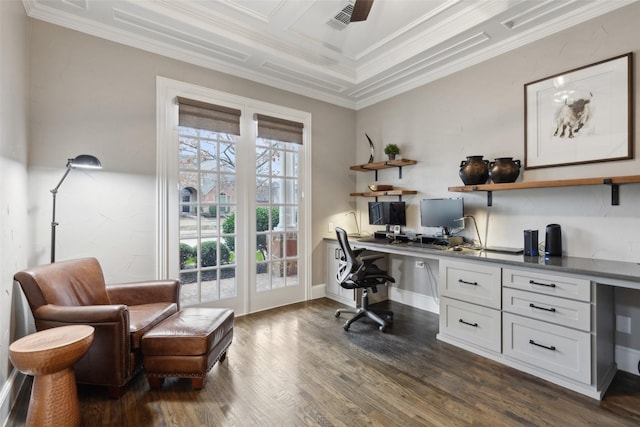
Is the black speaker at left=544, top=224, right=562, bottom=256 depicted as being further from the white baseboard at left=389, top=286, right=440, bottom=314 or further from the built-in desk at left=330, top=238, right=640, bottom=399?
the white baseboard at left=389, top=286, right=440, bottom=314

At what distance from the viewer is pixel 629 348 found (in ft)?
Answer: 7.50

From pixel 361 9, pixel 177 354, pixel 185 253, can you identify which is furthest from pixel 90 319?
pixel 361 9

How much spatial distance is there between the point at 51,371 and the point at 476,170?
11.5 ft

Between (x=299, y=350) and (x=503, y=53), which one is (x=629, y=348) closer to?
(x=299, y=350)

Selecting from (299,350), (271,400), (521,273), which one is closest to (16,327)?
(271,400)

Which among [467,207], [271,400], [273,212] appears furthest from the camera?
[273,212]

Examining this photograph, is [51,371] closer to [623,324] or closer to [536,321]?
[536,321]

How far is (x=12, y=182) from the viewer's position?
192 cm

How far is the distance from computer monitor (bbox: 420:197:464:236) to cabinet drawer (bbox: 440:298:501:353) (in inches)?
33.8

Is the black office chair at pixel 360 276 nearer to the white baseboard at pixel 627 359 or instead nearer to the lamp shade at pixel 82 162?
the white baseboard at pixel 627 359

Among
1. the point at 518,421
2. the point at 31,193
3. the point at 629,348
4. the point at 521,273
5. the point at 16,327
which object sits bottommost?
the point at 518,421

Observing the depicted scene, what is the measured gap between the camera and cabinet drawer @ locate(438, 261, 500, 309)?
2.46 metres

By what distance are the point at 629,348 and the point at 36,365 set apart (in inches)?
153

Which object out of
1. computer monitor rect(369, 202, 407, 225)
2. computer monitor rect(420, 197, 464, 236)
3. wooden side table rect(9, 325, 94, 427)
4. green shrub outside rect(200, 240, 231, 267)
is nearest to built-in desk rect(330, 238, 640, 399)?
computer monitor rect(420, 197, 464, 236)
